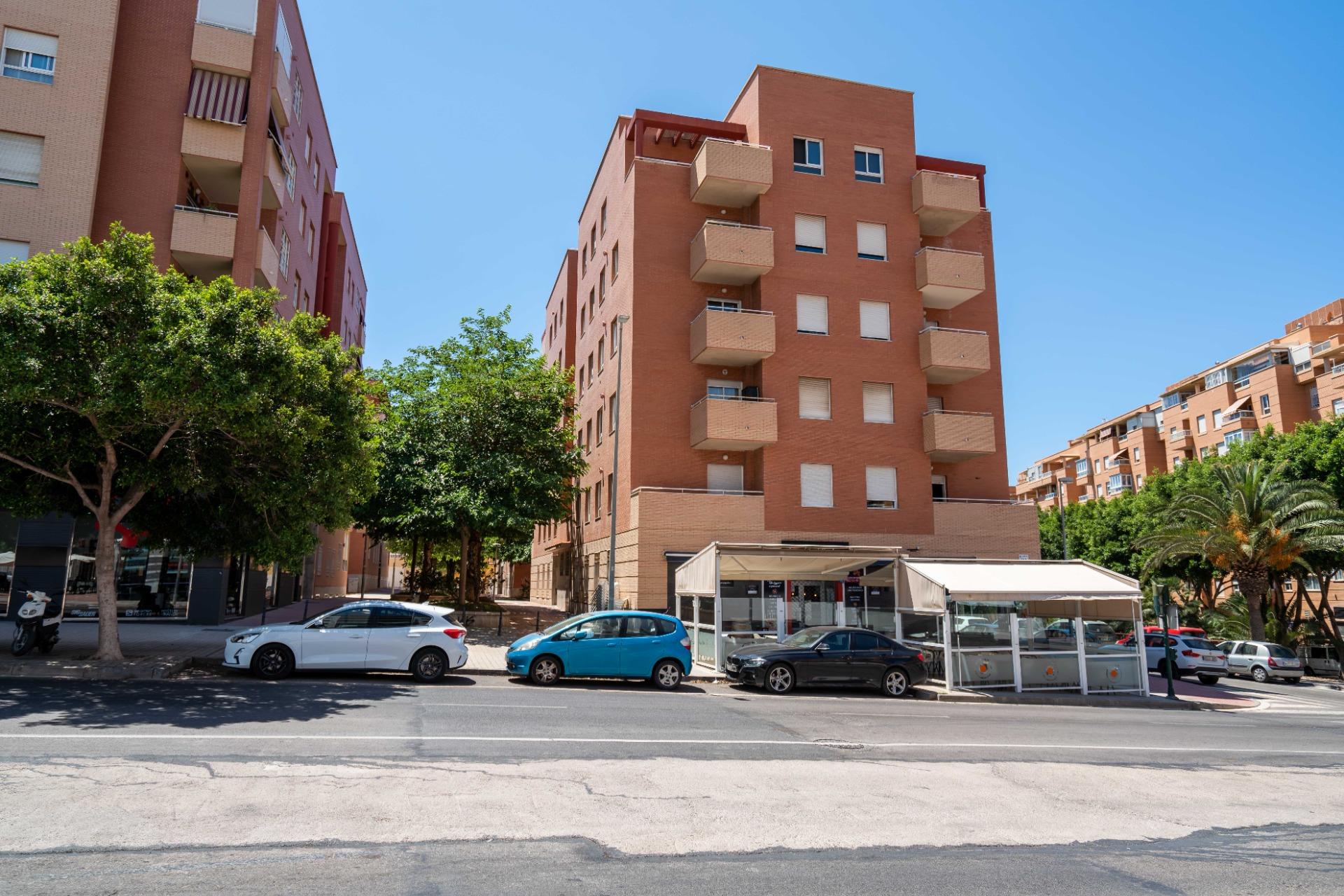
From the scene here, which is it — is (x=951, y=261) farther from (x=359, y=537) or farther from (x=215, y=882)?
(x=359, y=537)

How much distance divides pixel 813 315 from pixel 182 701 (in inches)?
944

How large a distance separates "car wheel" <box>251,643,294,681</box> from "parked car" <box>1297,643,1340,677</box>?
3684cm

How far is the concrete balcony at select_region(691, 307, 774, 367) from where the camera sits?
1137 inches

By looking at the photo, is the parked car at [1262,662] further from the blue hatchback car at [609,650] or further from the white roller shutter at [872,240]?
the blue hatchback car at [609,650]

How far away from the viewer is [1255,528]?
3219 cm

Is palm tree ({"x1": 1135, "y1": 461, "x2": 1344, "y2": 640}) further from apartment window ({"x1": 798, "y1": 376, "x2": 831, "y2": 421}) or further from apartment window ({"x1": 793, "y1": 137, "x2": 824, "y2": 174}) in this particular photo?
apartment window ({"x1": 793, "y1": 137, "x2": 824, "y2": 174})

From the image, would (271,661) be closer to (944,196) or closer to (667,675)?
(667,675)

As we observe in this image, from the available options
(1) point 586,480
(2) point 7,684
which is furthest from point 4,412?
(1) point 586,480

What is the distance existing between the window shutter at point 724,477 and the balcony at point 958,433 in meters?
7.08

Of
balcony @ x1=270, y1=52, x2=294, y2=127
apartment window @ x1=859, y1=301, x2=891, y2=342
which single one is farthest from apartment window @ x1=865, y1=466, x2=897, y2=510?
balcony @ x1=270, y1=52, x2=294, y2=127

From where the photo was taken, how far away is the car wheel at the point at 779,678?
18.0 m

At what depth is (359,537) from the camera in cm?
7288

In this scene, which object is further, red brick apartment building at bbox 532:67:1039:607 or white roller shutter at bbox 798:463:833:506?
white roller shutter at bbox 798:463:833:506

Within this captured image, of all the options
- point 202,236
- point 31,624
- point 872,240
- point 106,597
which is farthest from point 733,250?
point 31,624
